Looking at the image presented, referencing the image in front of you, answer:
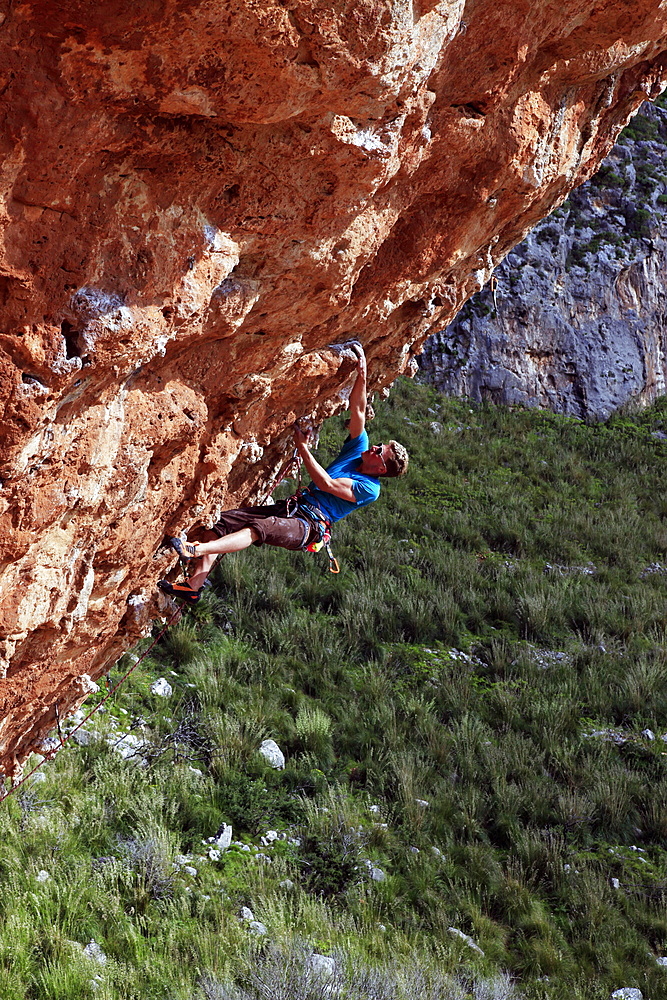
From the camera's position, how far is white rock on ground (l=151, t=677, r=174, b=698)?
811 cm

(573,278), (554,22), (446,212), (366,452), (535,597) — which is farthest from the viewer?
(573,278)

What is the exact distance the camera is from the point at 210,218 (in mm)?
2932

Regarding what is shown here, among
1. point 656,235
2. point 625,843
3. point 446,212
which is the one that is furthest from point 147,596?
point 656,235

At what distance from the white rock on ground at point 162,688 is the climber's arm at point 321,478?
12.4 ft

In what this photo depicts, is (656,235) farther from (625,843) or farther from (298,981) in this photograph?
(298,981)

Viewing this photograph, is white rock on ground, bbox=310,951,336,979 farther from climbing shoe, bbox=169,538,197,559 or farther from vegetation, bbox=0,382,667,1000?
climbing shoe, bbox=169,538,197,559

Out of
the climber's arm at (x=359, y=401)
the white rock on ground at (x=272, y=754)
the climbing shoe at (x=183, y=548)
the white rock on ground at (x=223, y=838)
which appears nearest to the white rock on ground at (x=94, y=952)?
the white rock on ground at (x=223, y=838)

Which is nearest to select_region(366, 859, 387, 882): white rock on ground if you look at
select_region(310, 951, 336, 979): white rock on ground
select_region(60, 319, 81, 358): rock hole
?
select_region(310, 951, 336, 979): white rock on ground

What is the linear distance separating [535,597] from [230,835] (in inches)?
229

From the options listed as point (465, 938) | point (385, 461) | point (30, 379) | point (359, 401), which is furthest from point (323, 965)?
point (30, 379)

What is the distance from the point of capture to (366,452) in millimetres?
5410

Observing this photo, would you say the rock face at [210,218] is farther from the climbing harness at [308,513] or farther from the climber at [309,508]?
the climbing harness at [308,513]

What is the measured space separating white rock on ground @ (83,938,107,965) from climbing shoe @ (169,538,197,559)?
3070 mm

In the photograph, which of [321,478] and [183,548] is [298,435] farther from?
[183,548]
